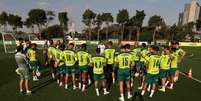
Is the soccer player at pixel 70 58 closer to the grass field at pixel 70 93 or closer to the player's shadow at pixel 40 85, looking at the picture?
the grass field at pixel 70 93

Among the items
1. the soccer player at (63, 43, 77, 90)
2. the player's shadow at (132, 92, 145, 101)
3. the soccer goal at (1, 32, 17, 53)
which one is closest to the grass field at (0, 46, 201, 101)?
the player's shadow at (132, 92, 145, 101)

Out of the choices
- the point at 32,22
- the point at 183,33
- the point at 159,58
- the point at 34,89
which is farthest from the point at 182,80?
the point at 183,33

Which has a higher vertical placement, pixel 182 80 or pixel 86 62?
pixel 86 62

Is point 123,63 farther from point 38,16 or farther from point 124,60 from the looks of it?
point 38,16

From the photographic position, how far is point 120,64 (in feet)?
35.4

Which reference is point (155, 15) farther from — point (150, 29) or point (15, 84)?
point (15, 84)

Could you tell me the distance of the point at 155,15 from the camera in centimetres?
11069

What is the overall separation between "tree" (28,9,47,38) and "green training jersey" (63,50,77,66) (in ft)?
310

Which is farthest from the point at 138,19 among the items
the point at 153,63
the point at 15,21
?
the point at 153,63

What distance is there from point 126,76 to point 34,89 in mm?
4351

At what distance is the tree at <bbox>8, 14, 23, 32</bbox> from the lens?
10325 cm

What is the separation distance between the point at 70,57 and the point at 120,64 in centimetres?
264

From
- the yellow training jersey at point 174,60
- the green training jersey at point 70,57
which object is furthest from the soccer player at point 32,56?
the yellow training jersey at point 174,60

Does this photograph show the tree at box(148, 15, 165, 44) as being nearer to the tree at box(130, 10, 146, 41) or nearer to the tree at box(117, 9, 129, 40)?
the tree at box(130, 10, 146, 41)
